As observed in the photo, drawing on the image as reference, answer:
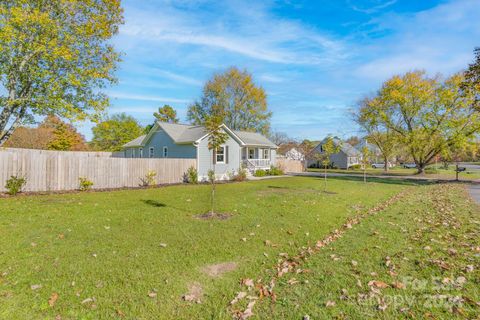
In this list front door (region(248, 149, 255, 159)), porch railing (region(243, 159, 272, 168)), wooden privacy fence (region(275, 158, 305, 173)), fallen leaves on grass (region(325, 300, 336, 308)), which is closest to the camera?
fallen leaves on grass (region(325, 300, 336, 308))

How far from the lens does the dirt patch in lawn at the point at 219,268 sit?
161 inches

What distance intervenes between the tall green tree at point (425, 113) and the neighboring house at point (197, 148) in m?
15.5

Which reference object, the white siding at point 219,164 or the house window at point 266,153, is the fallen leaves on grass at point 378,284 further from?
the house window at point 266,153

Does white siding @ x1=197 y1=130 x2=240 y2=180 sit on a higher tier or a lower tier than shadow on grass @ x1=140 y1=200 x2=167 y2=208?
higher

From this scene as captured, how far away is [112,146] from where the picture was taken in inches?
1738

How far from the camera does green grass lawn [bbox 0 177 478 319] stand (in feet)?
10.5

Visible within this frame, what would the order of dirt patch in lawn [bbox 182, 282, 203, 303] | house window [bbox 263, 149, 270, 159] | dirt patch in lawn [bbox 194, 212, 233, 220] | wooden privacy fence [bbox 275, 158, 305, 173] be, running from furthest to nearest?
wooden privacy fence [bbox 275, 158, 305, 173] → house window [bbox 263, 149, 270, 159] → dirt patch in lawn [bbox 194, 212, 233, 220] → dirt patch in lawn [bbox 182, 282, 203, 303]

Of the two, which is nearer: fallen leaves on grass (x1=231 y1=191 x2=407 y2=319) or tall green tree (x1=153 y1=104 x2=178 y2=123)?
fallen leaves on grass (x1=231 y1=191 x2=407 y2=319)

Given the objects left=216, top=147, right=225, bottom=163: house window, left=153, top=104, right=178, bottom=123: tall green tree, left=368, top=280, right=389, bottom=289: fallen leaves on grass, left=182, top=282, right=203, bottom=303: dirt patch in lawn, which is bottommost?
left=182, top=282, right=203, bottom=303: dirt patch in lawn

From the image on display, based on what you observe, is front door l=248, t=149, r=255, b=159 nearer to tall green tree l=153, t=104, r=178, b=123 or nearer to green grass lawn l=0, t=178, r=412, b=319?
green grass lawn l=0, t=178, r=412, b=319

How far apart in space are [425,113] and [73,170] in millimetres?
31651

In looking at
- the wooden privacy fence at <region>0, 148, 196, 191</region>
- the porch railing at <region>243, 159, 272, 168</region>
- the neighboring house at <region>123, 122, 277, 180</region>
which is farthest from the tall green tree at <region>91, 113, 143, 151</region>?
the wooden privacy fence at <region>0, 148, 196, 191</region>

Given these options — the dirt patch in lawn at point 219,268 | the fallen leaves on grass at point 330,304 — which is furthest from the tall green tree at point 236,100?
the fallen leaves on grass at point 330,304

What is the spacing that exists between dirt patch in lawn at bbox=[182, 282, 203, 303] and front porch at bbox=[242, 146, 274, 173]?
23.2 m
